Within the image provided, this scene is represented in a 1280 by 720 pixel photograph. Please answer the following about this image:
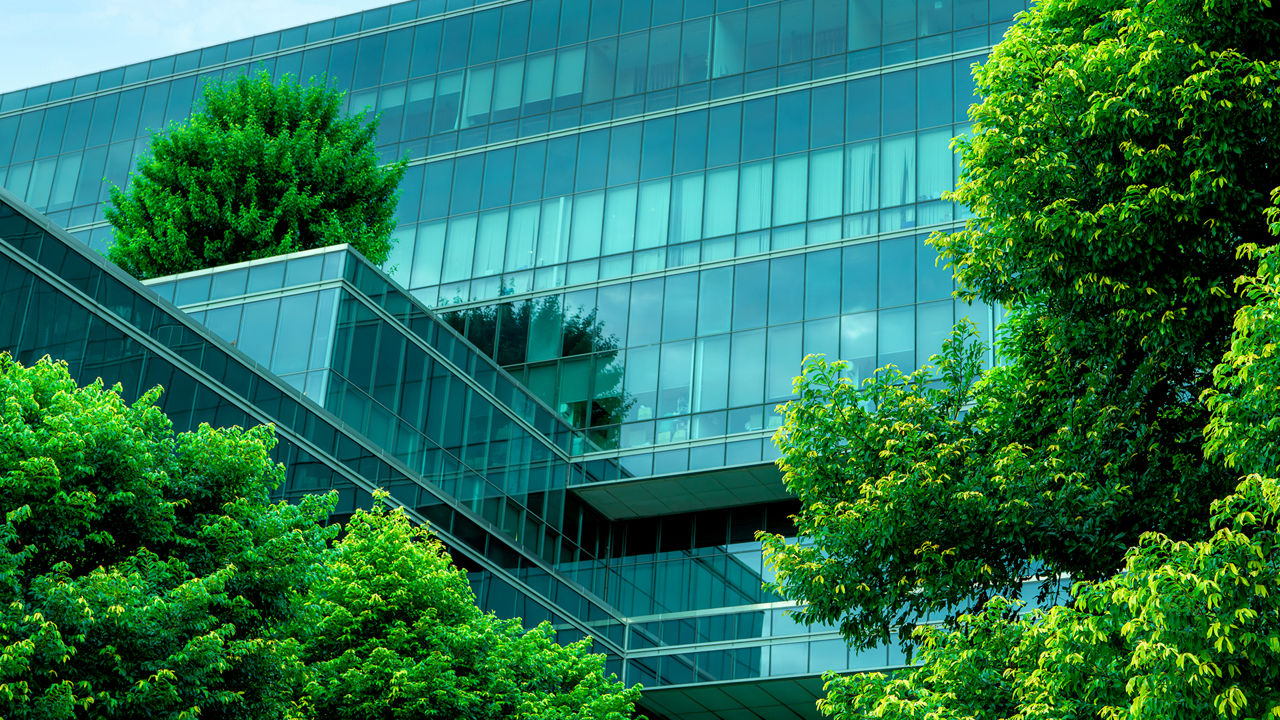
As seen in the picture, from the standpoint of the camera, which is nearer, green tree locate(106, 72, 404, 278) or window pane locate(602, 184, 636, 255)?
green tree locate(106, 72, 404, 278)

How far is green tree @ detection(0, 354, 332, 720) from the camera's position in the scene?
13406 mm

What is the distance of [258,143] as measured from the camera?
116 feet

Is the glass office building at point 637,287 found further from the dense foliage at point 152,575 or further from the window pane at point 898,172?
the dense foliage at point 152,575

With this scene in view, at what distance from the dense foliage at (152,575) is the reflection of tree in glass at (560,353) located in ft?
59.5

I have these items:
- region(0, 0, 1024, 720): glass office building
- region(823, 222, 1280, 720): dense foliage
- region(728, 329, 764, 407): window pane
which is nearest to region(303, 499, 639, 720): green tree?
region(0, 0, 1024, 720): glass office building

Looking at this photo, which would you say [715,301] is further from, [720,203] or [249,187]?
[249,187]

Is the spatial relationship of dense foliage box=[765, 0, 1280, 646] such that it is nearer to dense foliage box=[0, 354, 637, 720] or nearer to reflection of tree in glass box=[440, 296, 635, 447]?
dense foliage box=[0, 354, 637, 720]

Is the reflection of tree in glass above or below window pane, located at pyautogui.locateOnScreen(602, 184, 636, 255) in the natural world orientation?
below

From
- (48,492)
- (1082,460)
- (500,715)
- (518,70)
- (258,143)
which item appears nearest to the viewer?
(48,492)

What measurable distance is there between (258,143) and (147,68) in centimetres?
1573

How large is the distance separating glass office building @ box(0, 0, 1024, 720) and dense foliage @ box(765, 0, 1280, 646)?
14.1 metres

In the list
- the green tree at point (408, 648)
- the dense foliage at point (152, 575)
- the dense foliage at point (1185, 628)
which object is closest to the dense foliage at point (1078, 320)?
the dense foliage at point (1185, 628)

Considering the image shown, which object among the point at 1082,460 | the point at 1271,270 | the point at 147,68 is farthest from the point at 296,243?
the point at 1271,270

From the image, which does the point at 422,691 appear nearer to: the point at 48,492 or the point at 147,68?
the point at 48,492
